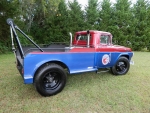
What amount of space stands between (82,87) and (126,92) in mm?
1146

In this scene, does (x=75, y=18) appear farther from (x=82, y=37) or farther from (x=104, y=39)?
(x=104, y=39)

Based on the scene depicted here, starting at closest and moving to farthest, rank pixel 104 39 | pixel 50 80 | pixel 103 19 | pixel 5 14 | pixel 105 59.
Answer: pixel 50 80, pixel 105 59, pixel 104 39, pixel 5 14, pixel 103 19

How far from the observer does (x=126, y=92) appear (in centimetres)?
291

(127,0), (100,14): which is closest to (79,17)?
(100,14)

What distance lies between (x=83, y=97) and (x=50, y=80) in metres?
0.90

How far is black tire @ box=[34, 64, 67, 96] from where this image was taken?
2.54m

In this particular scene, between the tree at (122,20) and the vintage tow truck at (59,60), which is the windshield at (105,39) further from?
the tree at (122,20)

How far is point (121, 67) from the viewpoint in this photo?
422 cm

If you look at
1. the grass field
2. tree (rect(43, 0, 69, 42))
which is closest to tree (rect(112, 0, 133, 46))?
tree (rect(43, 0, 69, 42))

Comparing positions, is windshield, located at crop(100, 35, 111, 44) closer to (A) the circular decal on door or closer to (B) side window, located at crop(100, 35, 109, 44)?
(B) side window, located at crop(100, 35, 109, 44)

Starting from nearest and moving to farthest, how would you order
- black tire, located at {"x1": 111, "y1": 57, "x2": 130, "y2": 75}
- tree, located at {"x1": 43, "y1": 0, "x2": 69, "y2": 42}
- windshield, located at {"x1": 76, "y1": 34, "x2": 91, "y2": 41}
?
windshield, located at {"x1": 76, "y1": 34, "x2": 91, "y2": 41}, black tire, located at {"x1": 111, "y1": 57, "x2": 130, "y2": 75}, tree, located at {"x1": 43, "y1": 0, "x2": 69, "y2": 42}

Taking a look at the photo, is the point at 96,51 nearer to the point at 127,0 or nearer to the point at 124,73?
the point at 124,73

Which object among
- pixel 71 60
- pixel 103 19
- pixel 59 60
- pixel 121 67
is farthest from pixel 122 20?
pixel 59 60

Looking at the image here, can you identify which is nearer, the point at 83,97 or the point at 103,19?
the point at 83,97
